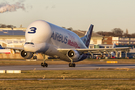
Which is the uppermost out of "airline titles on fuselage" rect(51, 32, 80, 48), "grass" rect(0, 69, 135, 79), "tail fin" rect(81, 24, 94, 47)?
"tail fin" rect(81, 24, 94, 47)

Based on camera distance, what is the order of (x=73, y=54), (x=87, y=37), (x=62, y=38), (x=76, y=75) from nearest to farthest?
(x=76, y=75) → (x=62, y=38) → (x=73, y=54) → (x=87, y=37)

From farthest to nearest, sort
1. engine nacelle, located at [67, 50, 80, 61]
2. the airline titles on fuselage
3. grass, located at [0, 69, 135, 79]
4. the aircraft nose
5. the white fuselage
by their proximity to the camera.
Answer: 1. engine nacelle, located at [67, 50, 80, 61]
2. the airline titles on fuselage
3. the white fuselage
4. the aircraft nose
5. grass, located at [0, 69, 135, 79]

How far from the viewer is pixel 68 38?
50.8 meters

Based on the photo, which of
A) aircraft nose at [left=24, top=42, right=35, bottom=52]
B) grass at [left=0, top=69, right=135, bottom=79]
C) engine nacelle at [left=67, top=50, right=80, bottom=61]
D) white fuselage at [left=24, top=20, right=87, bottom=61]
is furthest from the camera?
engine nacelle at [left=67, top=50, right=80, bottom=61]

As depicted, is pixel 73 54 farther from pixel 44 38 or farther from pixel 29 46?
pixel 29 46

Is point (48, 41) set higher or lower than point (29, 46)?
higher

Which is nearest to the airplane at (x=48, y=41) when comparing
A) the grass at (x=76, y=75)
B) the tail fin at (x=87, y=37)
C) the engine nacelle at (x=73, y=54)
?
the engine nacelle at (x=73, y=54)

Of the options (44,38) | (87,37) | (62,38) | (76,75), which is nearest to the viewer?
(76,75)

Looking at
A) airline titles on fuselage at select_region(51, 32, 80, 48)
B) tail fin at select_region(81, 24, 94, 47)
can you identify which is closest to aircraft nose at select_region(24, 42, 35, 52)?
airline titles on fuselage at select_region(51, 32, 80, 48)

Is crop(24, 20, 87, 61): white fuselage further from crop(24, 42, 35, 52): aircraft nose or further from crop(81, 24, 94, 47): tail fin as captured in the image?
crop(81, 24, 94, 47): tail fin

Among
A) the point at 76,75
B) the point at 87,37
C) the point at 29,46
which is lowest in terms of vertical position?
the point at 76,75

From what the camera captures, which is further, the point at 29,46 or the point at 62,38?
the point at 62,38

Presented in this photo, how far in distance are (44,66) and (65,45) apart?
5689mm

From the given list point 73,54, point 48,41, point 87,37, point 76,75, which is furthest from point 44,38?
point 87,37
